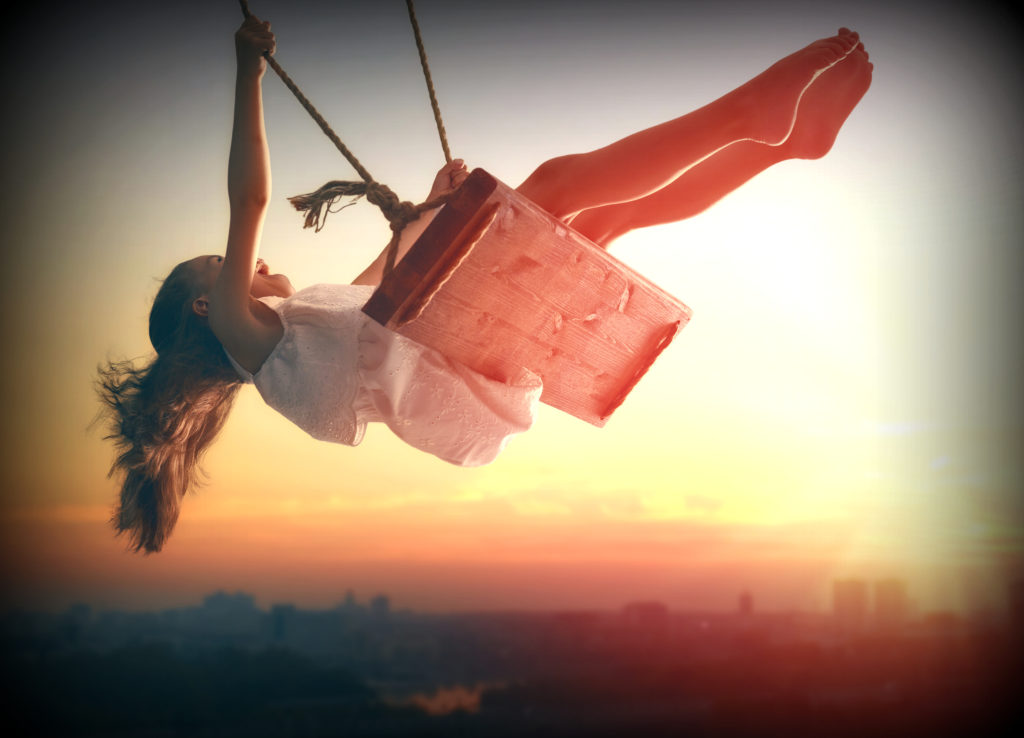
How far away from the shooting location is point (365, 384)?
1.57 meters

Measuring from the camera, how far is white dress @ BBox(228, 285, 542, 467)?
1.53 metres

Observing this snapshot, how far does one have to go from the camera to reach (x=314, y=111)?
1369 millimetres

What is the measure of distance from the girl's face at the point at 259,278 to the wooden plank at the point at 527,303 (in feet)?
1.21

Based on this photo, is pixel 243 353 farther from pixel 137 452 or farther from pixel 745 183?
pixel 745 183

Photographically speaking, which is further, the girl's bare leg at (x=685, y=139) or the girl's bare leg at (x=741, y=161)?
the girl's bare leg at (x=741, y=161)

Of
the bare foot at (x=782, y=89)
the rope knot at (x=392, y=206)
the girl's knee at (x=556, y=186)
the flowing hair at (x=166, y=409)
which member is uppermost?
the bare foot at (x=782, y=89)

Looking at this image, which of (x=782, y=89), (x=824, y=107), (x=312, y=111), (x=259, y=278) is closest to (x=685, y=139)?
(x=782, y=89)

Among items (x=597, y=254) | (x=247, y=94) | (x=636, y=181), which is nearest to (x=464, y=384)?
(x=597, y=254)

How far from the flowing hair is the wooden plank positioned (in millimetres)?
477

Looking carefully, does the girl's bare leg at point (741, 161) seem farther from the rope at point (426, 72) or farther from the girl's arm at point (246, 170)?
the girl's arm at point (246, 170)

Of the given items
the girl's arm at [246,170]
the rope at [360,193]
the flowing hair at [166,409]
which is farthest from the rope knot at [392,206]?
the flowing hair at [166,409]

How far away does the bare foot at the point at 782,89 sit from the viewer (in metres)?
1.44

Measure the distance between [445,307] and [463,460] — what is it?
332mm

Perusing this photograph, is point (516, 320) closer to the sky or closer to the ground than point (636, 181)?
closer to the ground
